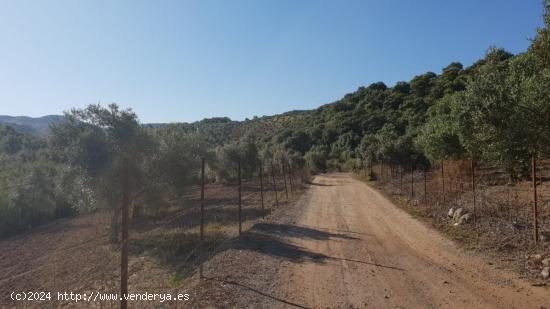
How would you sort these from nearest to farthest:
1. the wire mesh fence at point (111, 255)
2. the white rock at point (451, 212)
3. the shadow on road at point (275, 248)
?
the wire mesh fence at point (111, 255) < the shadow on road at point (275, 248) < the white rock at point (451, 212)

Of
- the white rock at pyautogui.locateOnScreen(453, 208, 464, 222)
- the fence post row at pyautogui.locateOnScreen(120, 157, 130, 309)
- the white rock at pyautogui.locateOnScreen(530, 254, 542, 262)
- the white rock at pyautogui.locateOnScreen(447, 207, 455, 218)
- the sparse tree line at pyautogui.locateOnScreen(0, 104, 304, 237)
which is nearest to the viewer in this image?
the fence post row at pyautogui.locateOnScreen(120, 157, 130, 309)

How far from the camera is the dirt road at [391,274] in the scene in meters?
7.40

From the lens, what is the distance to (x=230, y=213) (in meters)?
23.1

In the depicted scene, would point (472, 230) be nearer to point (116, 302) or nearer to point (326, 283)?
point (326, 283)

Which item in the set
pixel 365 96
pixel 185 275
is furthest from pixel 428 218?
pixel 365 96

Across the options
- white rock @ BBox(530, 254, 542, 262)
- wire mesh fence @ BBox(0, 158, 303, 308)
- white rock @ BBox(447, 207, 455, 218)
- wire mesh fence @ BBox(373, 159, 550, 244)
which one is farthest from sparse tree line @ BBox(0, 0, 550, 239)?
white rock @ BBox(447, 207, 455, 218)

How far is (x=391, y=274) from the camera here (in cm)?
922

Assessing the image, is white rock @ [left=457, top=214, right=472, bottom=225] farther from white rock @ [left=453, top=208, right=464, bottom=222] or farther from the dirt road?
the dirt road

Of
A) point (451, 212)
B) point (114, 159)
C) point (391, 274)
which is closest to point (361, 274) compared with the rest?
point (391, 274)

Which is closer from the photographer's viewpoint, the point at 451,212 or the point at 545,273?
the point at 545,273

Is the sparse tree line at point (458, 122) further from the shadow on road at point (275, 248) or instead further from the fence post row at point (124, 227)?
the fence post row at point (124, 227)

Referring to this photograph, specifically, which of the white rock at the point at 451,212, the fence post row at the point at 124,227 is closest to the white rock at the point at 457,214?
the white rock at the point at 451,212

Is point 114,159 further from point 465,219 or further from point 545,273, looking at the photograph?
point 545,273

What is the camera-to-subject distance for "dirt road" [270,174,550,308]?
24.3 feet
